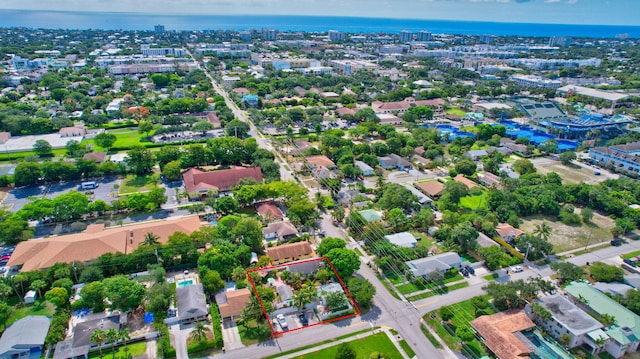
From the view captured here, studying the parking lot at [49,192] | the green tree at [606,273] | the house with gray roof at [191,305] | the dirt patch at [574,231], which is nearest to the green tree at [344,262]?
the house with gray roof at [191,305]

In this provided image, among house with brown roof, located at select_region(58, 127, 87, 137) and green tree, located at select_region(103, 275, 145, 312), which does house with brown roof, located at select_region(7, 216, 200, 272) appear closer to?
green tree, located at select_region(103, 275, 145, 312)

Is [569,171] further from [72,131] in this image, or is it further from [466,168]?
[72,131]

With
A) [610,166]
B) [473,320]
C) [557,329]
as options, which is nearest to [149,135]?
[473,320]

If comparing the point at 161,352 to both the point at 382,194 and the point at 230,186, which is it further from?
the point at 382,194

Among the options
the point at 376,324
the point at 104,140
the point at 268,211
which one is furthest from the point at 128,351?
the point at 104,140

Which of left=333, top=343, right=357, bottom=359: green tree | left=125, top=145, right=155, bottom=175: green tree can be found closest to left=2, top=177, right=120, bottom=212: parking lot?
left=125, top=145, right=155, bottom=175: green tree

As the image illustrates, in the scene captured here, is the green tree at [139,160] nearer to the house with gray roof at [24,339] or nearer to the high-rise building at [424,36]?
the house with gray roof at [24,339]
